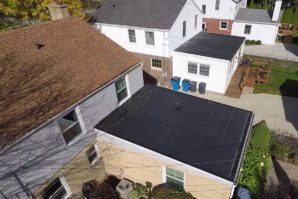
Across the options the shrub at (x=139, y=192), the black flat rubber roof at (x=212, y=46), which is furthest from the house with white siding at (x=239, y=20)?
the shrub at (x=139, y=192)

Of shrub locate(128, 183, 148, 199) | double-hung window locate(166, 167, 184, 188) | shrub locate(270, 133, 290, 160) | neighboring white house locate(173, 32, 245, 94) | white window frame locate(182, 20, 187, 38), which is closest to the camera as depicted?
double-hung window locate(166, 167, 184, 188)

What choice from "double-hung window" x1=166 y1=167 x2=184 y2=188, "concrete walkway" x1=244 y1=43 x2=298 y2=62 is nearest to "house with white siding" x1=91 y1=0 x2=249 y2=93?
"concrete walkway" x1=244 y1=43 x2=298 y2=62

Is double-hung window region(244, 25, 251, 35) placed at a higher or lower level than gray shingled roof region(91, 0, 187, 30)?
lower

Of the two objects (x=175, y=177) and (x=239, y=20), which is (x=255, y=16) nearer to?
(x=239, y=20)

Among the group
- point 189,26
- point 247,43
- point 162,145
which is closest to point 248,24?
point 247,43

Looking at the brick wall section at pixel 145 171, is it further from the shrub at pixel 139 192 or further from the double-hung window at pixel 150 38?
the double-hung window at pixel 150 38

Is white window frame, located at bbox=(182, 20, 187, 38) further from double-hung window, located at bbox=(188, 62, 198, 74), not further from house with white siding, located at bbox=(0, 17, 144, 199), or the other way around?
house with white siding, located at bbox=(0, 17, 144, 199)

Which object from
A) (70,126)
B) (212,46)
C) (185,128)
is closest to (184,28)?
(212,46)
